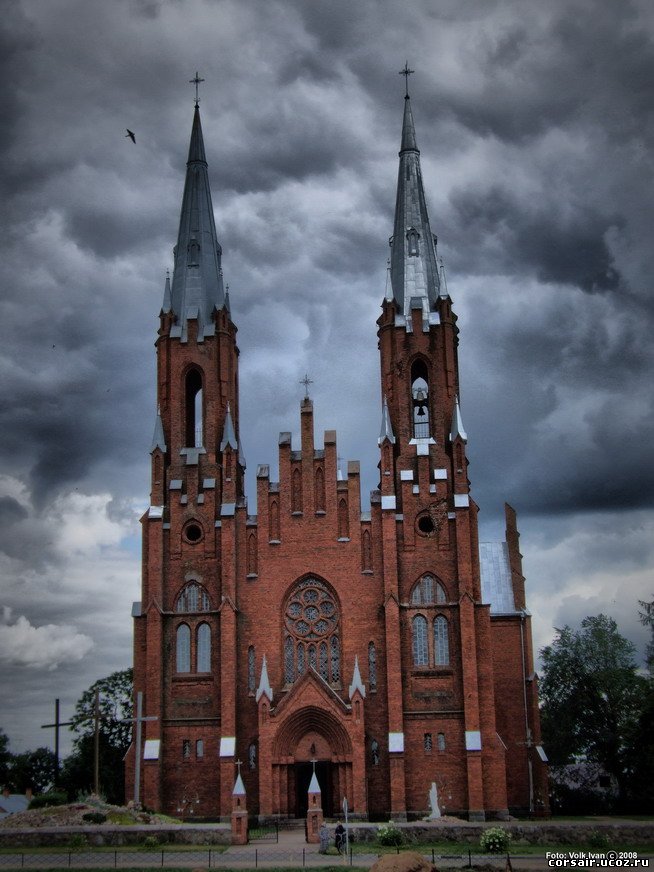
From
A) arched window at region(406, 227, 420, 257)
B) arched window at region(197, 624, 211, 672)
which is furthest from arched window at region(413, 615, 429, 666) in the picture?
arched window at region(406, 227, 420, 257)

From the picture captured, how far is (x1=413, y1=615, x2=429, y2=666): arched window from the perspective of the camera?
155 feet

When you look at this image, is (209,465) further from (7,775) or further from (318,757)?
(7,775)

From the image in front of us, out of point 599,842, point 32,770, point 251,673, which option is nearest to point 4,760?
point 32,770

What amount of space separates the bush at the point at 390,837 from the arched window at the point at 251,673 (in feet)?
45.7

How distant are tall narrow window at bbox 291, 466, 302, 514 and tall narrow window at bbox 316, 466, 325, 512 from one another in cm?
78

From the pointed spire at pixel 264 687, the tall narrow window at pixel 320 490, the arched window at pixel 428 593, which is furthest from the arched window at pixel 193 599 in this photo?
the arched window at pixel 428 593

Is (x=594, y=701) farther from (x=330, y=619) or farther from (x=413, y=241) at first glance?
(x=413, y=241)

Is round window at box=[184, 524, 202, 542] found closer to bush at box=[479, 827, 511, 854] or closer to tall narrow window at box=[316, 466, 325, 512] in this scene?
tall narrow window at box=[316, 466, 325, 512]

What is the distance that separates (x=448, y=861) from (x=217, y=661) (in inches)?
761

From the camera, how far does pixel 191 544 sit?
4978cm

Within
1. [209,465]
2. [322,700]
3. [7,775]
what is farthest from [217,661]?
[7,775]

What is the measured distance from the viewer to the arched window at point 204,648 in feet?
158

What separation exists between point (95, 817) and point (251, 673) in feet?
37.0

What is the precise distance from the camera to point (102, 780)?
199ft
